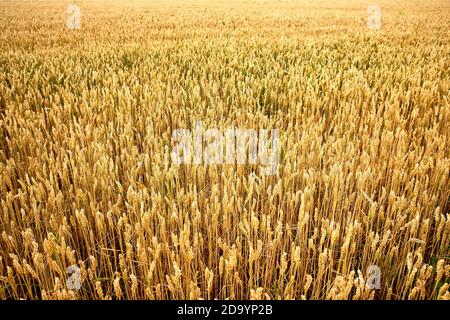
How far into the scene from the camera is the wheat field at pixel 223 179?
4.15 ft

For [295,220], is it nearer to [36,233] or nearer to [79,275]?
[79,275]

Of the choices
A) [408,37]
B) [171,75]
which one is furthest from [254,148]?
[408,37]

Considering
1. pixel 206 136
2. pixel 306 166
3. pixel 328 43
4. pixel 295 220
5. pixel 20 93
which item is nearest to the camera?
pixel 295 220

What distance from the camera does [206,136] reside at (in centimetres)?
225

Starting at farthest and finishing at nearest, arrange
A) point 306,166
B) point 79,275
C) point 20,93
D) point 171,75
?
point 171,75, point 20,93, point 306,166, point 79,275

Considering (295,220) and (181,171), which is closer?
(295,220)

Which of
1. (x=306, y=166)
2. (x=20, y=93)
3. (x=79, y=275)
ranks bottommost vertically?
(x=79, y=275)

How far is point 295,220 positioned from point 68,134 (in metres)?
1.61

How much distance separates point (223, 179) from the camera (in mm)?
1840

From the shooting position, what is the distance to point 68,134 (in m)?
2.39

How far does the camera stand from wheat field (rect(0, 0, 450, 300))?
126 centimetres

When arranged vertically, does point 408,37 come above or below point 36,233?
above
